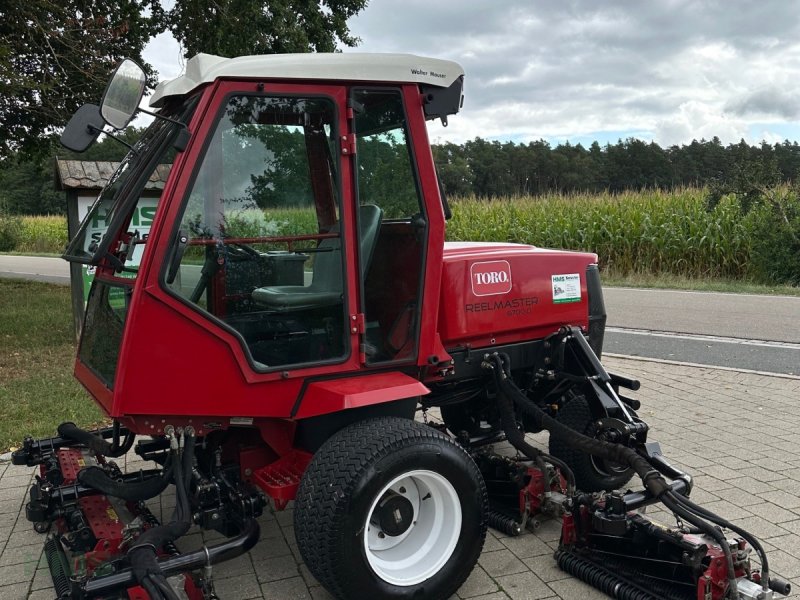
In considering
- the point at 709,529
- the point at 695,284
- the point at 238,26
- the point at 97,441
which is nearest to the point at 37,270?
the point at 238,26

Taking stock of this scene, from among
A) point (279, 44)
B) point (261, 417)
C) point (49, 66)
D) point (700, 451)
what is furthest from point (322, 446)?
point (279, 44)

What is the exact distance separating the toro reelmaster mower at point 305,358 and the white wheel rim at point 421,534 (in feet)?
0.04

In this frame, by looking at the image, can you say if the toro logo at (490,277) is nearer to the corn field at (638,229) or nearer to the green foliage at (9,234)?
the corn field at (638,229)

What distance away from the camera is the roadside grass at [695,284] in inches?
531

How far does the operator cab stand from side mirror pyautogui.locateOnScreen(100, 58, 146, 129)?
0.23 ft

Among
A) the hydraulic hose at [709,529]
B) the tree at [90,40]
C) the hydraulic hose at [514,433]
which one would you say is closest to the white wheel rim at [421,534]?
the hydraulic hose at [514,433]

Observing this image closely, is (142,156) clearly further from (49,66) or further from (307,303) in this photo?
(49,66)

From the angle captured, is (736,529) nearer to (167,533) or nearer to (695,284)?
(167,533)

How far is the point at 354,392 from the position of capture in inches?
122

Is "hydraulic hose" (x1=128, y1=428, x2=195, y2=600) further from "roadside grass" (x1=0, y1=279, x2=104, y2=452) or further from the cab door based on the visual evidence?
"roadside grass" (x1=0, y1=279, x2=104, y2=452)

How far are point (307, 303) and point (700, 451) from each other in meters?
3.28

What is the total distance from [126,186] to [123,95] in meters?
0.44

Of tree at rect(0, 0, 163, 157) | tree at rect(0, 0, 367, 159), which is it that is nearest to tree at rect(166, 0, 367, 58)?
tree at rect(0, 0, 367, 159)

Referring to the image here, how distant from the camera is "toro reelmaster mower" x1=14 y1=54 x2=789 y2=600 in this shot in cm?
289
